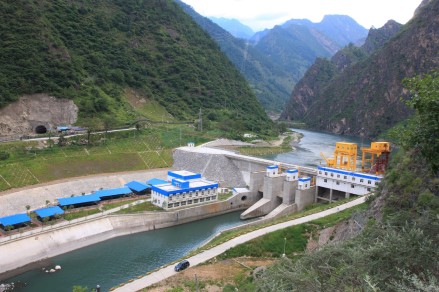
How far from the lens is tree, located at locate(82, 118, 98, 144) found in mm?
56656

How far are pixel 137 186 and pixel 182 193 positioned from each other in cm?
845

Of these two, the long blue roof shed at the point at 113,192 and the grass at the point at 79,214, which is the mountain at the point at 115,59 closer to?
the long blue roof shed at the point at 113,192

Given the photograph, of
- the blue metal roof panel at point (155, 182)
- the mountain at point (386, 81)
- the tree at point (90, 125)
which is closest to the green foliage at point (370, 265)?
the blue metal roof panel at point (155, 182)

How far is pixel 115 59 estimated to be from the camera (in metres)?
93.4

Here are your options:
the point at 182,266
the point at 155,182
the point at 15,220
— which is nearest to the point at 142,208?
the point at 155,182

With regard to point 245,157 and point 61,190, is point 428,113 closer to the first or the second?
point 61,190

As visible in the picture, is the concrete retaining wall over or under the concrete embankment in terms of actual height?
over

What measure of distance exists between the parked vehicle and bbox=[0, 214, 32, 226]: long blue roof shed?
1799 cm

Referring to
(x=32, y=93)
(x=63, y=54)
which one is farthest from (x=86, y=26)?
(x=32, y=93)

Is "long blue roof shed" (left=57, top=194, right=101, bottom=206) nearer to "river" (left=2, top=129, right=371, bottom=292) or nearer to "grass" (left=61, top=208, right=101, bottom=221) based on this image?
"grass" (left=61, top=208, right=101, bottom=221)

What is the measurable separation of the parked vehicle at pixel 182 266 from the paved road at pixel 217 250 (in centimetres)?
34

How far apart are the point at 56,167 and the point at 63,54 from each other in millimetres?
38918

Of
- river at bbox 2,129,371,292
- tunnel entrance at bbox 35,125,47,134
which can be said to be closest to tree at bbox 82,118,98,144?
tunnel entrance at bbox 35,125,47,134

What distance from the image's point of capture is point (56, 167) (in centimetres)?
4738
